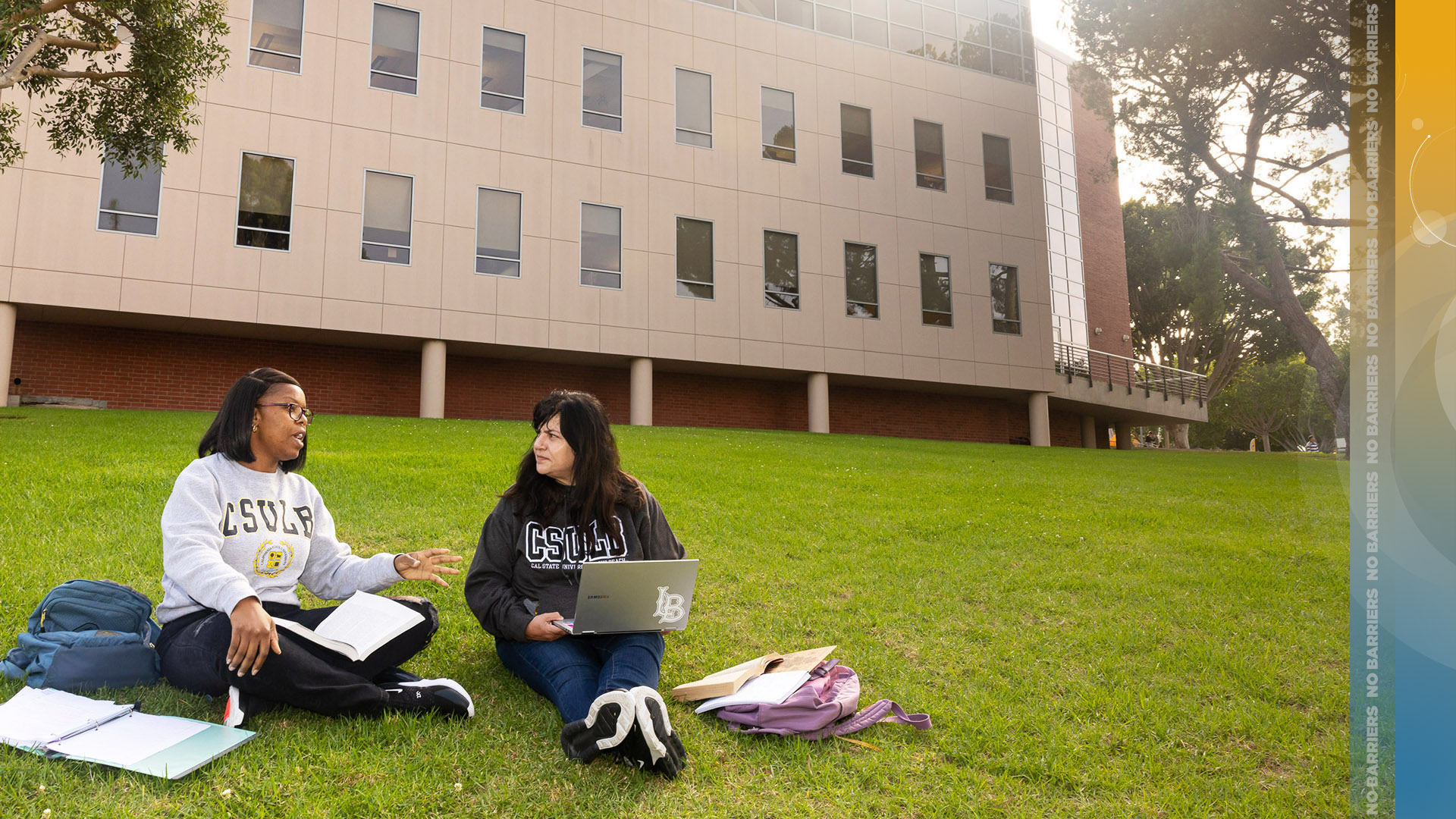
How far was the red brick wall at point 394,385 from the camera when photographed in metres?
17.7

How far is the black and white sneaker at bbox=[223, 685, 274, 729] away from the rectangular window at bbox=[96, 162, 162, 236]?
16788 millimetres

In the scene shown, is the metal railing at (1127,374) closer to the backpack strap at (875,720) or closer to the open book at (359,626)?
the backpack strap at (875,720)

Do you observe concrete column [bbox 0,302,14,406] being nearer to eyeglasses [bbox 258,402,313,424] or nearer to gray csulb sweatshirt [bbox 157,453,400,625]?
gray csulb sweatshirt [bbox 157,453,400,625]

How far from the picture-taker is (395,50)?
1912 centimetres

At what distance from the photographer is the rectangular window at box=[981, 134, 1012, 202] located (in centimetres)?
2552

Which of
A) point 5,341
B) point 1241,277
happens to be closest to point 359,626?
point 5,341

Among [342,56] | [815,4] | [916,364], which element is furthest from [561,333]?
[815,4]

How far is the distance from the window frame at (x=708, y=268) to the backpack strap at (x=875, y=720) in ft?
57.1

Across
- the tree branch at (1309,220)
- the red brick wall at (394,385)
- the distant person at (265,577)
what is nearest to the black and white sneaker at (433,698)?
the distant person at (265,577)

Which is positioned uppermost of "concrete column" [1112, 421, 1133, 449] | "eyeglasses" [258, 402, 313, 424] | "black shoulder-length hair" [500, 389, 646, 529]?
"concrete column" [1112, 421, 1133, 449]

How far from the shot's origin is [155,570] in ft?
18.6

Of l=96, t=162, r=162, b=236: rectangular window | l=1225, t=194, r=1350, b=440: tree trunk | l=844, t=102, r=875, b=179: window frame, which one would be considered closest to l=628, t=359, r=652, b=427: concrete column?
l=844, t=102, r=875, b=179: window frame

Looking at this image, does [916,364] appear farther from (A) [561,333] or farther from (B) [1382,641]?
(B) [1382,641]

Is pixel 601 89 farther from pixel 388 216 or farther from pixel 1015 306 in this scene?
pixel 1015 306
